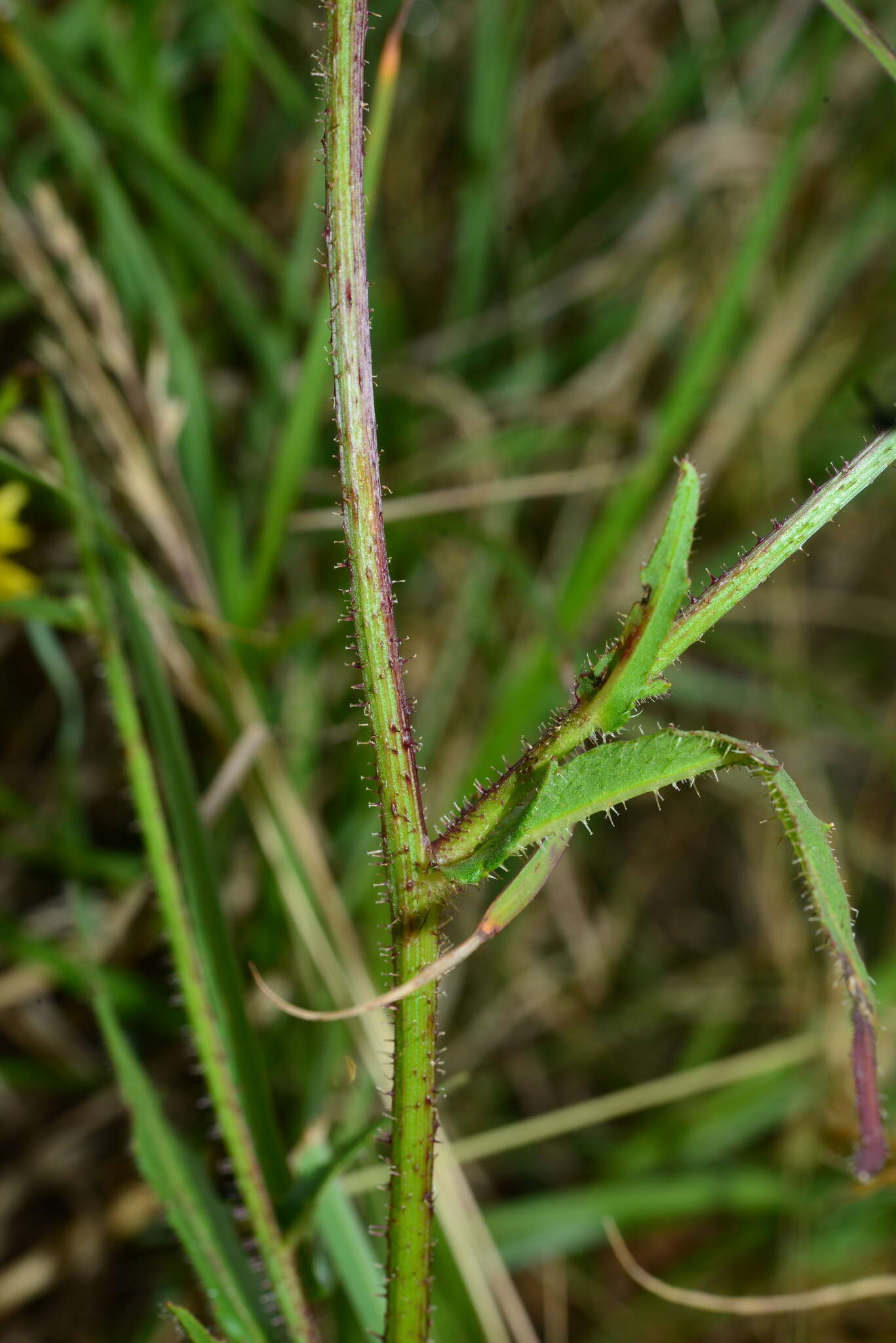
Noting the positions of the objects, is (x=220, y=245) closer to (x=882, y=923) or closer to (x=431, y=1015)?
(x=431, y=1015)

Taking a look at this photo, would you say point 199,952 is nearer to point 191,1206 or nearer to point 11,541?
point 191,1206

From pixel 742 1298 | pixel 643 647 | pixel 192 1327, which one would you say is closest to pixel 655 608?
pixel 643 647

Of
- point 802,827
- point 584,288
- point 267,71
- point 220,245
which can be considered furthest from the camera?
point 584,288

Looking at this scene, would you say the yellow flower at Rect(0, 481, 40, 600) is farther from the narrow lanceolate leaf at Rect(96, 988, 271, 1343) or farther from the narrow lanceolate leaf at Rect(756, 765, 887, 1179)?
the narrow lanceolate leaf at Rect(756, 765, 887, 1179)

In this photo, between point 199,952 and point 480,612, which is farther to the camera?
point 480,612

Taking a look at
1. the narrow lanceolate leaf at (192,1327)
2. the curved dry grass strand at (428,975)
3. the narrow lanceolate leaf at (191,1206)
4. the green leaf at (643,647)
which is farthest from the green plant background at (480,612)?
the green leaf at (643,647)

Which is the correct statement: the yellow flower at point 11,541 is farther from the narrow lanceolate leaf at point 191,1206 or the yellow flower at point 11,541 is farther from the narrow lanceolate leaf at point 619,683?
the narrow lanceolate leaf at point 619,683

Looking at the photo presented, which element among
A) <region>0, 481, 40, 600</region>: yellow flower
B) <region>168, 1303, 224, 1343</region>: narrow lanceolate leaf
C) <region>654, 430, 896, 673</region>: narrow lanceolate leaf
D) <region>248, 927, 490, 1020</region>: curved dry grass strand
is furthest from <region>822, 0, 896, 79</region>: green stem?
<region>0, 481, 40, 600</region>: yellow flower

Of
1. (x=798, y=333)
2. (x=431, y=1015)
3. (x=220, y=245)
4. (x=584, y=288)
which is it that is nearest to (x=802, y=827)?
(x=431, y=1015)
